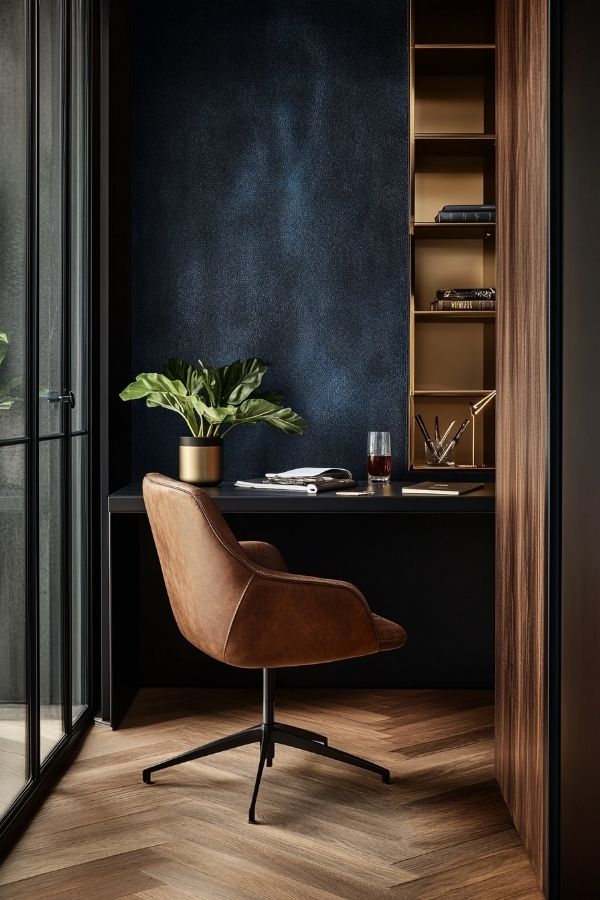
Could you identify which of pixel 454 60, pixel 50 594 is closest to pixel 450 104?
pixel 454 60

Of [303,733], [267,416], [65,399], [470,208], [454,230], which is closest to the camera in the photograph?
[303,733]

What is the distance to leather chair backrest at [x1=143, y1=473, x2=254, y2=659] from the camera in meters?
2.42

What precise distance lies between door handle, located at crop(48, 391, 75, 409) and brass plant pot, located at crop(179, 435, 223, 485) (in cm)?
48

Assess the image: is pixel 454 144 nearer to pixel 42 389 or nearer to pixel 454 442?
pixel 454 442

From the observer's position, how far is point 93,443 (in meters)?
3.30

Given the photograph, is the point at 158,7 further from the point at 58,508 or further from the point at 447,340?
the point at 58,508

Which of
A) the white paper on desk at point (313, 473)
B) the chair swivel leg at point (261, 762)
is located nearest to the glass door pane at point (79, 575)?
the white paper on desk at point (313, 473)

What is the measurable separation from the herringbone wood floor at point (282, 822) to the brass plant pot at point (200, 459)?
864mm

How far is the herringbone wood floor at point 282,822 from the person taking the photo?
2156mm

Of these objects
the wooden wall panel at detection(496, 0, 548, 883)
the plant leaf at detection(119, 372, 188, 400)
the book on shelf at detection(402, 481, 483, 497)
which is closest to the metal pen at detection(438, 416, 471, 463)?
the book on shelf at detection(402, 481, 483, 497)

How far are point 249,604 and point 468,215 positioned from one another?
6.15ft

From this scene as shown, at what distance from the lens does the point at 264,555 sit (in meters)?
3.05

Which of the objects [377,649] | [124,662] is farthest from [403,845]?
[124,662]

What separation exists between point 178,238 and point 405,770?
217 cm
